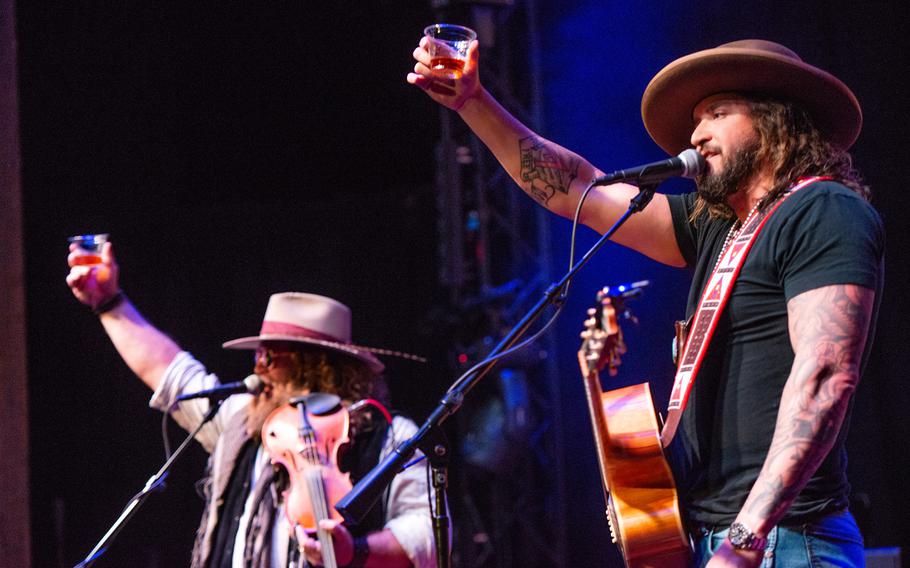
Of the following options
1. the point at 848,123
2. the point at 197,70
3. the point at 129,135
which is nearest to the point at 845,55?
the point at 848,123

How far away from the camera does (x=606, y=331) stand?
236 centimetres

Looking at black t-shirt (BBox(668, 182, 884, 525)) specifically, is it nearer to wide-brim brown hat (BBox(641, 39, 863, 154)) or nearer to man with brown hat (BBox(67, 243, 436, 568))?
wide-brim brown hat (BBox(641, 39, 863, 154))

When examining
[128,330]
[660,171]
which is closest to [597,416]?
[660,171]

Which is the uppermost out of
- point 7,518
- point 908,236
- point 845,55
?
point 845,55

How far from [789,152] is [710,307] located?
47 centimetres

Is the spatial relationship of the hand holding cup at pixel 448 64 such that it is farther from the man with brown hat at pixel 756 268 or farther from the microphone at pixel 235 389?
the microphone at pixel 235 389

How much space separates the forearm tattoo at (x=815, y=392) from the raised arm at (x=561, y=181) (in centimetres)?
72

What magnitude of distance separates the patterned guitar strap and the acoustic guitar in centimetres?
7

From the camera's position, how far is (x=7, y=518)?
2545 mm

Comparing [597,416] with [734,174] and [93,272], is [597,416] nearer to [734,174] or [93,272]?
[734,174]

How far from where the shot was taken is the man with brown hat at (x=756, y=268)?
6.42 feet

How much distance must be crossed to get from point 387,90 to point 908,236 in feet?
14.1

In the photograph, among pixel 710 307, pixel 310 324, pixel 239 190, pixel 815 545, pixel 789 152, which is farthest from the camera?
pixel 239 190

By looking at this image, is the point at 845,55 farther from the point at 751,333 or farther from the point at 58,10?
the point at 58,10
